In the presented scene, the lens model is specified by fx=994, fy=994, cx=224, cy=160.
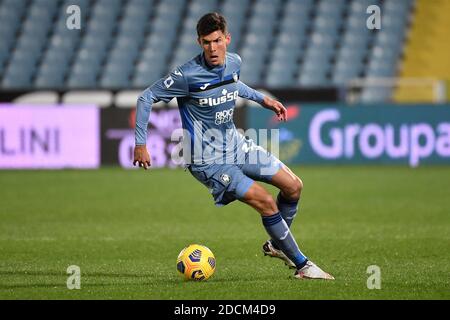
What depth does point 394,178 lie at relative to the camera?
17141mm

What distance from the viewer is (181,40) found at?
24.3m

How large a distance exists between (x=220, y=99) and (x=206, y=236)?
10.3 feet

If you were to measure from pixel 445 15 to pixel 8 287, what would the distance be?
1807 centimetres

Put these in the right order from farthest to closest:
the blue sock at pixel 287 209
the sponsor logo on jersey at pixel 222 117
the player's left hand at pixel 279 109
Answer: the blue sock at pixel 287 209, the player's left hand at pixel 279 109, the sponsor logo on jersey at pixel 222 117

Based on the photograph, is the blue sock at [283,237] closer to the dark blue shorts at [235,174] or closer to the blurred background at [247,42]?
the dark blue shorts at [235,174]

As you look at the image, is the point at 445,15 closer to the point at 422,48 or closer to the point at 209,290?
the point at 422,48

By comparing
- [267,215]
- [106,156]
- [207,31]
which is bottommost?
[106,156]

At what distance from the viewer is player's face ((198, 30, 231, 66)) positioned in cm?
730

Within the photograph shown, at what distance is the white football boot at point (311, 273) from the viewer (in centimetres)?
734

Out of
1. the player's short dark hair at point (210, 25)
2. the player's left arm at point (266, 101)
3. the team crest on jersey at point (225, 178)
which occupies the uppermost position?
the player's short dark hair at point (210, 25)

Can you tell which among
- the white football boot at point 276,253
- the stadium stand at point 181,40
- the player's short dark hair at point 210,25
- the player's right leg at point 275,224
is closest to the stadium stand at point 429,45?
the stadium stand at point 181,40

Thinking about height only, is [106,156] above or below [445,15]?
below
